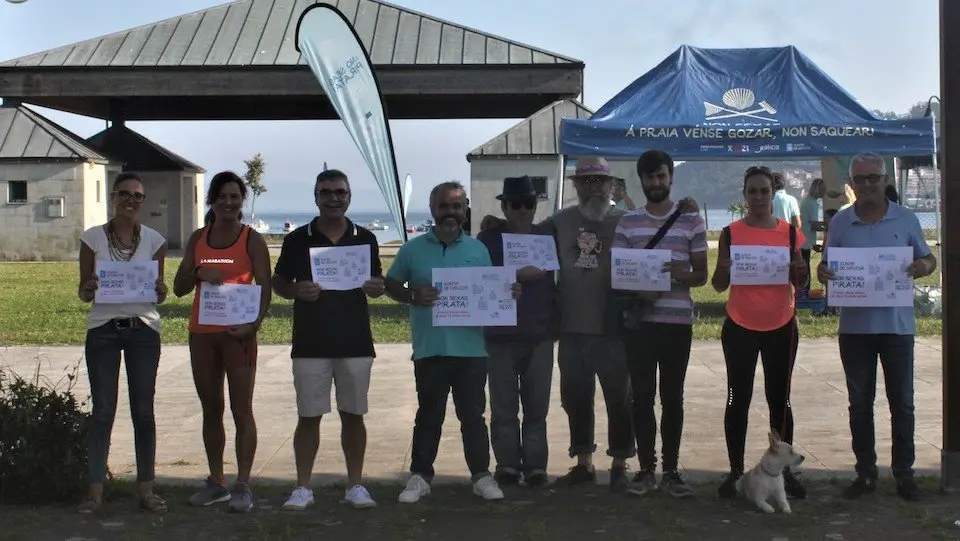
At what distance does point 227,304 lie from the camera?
6.11 metres

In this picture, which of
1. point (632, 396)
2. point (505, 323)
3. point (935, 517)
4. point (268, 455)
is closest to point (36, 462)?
point (268, 455)

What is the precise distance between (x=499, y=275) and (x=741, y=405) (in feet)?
5.28

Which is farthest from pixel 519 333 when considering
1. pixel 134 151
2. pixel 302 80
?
pixel 134 151

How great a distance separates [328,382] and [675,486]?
211 cm

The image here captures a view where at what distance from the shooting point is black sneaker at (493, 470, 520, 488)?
22.7 feet

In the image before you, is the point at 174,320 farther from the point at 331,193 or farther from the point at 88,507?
the point at 331,193

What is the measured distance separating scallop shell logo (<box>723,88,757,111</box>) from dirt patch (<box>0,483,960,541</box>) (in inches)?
391

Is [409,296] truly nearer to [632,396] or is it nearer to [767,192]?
[632,396]

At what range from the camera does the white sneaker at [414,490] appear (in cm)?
646

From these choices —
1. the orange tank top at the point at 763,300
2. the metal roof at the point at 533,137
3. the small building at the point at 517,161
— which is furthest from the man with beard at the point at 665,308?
the small building at the point at 517,161

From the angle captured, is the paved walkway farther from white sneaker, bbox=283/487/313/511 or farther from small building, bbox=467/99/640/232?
small building, bbox=467/99/640/232

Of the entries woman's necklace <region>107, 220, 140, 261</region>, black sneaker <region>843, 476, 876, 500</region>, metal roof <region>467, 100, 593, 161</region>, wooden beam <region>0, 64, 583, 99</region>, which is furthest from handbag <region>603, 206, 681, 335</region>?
metal roof <region>467, 100, 593, 161</region>

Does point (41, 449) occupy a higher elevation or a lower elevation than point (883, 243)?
lower

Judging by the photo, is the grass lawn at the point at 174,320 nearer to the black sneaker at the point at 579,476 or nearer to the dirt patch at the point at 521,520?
the black sneaker at the point at 579,476
